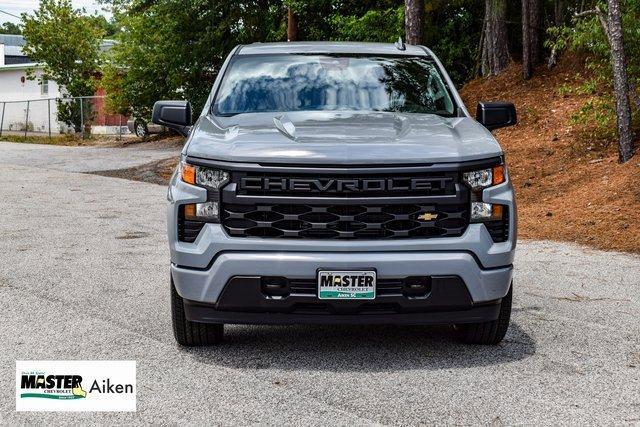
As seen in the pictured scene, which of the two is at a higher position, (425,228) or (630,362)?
(425,228)

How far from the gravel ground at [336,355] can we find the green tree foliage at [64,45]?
143ft

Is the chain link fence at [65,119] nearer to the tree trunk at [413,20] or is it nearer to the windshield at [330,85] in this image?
the tree trunk at [413,20]

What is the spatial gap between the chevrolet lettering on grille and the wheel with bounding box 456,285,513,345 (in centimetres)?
107

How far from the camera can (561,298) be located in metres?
8.09

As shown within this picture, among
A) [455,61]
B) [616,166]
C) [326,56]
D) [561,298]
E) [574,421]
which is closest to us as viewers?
[574,421]

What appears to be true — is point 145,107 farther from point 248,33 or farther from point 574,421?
point 574,421

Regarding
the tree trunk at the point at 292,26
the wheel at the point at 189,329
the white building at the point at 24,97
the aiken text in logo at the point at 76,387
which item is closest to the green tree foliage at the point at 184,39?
the tree trunk at the point at 292,26

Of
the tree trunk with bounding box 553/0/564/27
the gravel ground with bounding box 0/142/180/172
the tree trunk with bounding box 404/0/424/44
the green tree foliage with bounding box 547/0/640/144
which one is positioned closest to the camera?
the green tree foliage with bounding box 547/0/640/144

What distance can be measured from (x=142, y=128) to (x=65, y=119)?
31.6 feet

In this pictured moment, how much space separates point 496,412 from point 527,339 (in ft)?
5.66

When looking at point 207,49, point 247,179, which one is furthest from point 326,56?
point 207,49

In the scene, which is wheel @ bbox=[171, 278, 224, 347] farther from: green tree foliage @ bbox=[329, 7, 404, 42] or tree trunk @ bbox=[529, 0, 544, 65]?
green tree foliage @ bbox=[329, 7, 404, 42]

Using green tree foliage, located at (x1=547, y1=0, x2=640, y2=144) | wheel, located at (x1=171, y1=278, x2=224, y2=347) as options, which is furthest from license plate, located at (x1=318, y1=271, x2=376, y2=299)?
green tree foliage, located at (x1=547, y1=0, x2=640, y2=144)

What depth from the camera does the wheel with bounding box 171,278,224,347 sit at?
6031 mm
